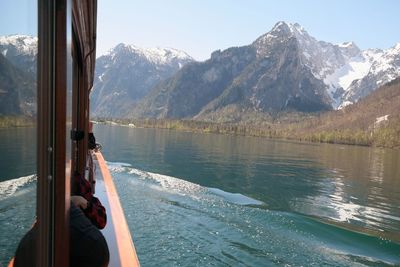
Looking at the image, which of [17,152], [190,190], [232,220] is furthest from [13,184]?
[190,190]

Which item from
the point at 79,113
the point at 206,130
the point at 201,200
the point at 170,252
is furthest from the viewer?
the point at 206,130

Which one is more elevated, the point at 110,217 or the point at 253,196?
the point at 110,217

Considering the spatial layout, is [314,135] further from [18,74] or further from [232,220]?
[18,74]

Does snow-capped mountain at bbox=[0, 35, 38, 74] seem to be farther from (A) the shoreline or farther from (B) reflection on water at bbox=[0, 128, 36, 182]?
(A) the shoreline

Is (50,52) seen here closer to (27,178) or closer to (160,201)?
(27,178)

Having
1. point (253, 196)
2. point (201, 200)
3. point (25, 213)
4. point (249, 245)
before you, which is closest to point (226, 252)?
point (249, 245)

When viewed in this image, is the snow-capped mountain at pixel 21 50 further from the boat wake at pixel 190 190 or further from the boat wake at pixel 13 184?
the boat wake at pixel 190 190

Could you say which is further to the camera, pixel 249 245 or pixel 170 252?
pixel 249 245

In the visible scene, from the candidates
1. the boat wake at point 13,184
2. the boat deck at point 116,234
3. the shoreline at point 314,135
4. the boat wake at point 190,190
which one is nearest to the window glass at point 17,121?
the boat wake at point 13,184

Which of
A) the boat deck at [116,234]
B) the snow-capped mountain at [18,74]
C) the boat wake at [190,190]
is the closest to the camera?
the snow-capped mountain at [18,74]

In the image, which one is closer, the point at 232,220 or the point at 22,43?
the point at 22,43

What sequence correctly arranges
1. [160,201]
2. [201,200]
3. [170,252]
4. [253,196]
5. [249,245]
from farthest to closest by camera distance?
[253,196], [201,200], [160,201], [249,245], [170,252]

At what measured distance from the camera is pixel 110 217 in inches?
171

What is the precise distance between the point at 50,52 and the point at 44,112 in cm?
22
